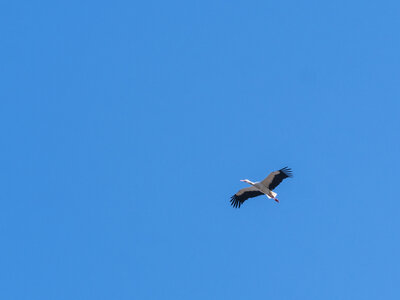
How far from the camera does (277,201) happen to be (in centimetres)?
5962

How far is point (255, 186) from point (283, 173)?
2.38 m

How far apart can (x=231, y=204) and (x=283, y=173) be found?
4346mm

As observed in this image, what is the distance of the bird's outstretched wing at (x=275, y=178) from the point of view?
5822cm

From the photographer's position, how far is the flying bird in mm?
58281

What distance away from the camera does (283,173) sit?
5822 centimetres

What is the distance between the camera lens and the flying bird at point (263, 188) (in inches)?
2295

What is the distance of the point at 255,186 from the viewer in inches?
2352

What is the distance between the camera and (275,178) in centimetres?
5856

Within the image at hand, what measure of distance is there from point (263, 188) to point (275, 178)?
1219 millimetres

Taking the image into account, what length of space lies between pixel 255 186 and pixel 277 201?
1651mm

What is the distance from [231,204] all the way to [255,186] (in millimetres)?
2032

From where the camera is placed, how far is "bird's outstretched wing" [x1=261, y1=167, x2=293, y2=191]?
58219 millimetres

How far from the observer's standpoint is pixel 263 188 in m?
59.3
